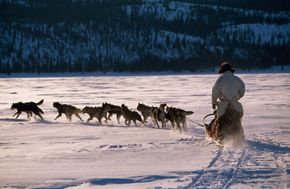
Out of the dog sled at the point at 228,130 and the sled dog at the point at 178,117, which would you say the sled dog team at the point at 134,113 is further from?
the dog sled at the point at 228,130

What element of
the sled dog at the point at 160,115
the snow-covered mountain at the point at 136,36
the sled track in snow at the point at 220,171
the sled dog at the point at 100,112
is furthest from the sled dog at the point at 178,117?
the snow-covered mountain at the point at 136,36

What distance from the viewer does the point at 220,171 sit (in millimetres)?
6180

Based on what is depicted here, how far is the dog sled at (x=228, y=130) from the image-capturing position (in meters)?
8.58

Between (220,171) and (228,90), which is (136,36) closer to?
(228,90)

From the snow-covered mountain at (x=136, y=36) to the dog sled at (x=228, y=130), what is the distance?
89647mm

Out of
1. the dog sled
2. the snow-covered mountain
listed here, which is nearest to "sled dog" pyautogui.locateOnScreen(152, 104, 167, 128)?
the dog sled

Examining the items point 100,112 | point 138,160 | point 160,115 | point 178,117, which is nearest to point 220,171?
point 138,160

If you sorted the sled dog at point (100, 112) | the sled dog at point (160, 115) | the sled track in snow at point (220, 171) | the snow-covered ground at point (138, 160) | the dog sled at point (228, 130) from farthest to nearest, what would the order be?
the sled dog at point (100, 112) → the sled dog at point (160, 115) → the dog sled at point (228, 130) → the snow-covered ground at point (138, 160) → the sled track in snow at point (220, 171)

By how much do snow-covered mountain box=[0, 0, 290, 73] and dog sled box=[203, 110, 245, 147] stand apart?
89.6 metres

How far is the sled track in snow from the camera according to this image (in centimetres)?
557

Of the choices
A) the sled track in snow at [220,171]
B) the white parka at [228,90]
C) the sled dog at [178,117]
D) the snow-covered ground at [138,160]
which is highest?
the white parka at [228,90]

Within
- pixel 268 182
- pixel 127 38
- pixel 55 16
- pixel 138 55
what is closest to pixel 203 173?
pixel 268 182

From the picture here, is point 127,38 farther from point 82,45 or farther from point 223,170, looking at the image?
point 223,170

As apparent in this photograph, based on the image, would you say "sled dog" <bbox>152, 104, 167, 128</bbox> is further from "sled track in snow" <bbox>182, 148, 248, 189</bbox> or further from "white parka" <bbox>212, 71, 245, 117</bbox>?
"sled track in snow" <bbox>182, 148, 248, 189</bbox>
